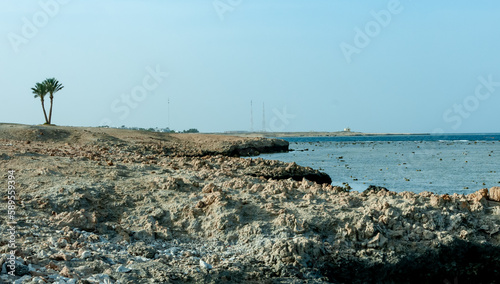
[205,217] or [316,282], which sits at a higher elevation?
[205,217]

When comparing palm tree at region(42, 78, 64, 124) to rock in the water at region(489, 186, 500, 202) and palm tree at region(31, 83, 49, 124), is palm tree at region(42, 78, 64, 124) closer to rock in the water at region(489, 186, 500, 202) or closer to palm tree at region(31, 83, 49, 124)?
palm tree at region(31, 83, 49, 124)

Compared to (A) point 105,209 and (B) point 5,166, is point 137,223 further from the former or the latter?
(B) point 5,166

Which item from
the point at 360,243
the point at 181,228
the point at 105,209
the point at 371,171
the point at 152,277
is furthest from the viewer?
the point at 371,171

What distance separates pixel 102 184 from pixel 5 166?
3259 mm

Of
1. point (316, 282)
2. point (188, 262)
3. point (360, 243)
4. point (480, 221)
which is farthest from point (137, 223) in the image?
point (480, 221)

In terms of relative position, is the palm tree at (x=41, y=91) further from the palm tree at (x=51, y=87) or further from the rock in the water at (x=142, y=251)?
the rock in the water at (x=142, y=251)

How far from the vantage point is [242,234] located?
8.18 m

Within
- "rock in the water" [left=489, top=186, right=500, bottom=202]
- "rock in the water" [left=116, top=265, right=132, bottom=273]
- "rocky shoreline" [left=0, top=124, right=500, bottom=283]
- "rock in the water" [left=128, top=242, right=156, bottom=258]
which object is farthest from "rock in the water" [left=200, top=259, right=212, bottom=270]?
"rock in the water" [left=489, top=186, right=500, bottom=202]

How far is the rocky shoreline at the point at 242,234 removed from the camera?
688 centimetres

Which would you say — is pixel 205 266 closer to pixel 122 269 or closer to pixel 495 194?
pixel 122 269

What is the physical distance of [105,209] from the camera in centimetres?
925

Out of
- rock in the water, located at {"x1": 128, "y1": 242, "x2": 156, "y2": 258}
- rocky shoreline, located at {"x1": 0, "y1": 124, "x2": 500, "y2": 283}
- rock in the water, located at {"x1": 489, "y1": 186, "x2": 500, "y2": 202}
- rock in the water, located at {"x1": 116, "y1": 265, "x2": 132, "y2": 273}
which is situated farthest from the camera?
rock in the water, located at {"x1": 489, "y1": 186, "x2": 500, "y2": 202}

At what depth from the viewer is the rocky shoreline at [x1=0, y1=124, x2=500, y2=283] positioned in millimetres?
6879

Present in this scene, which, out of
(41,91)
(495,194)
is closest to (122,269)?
(495,194)
